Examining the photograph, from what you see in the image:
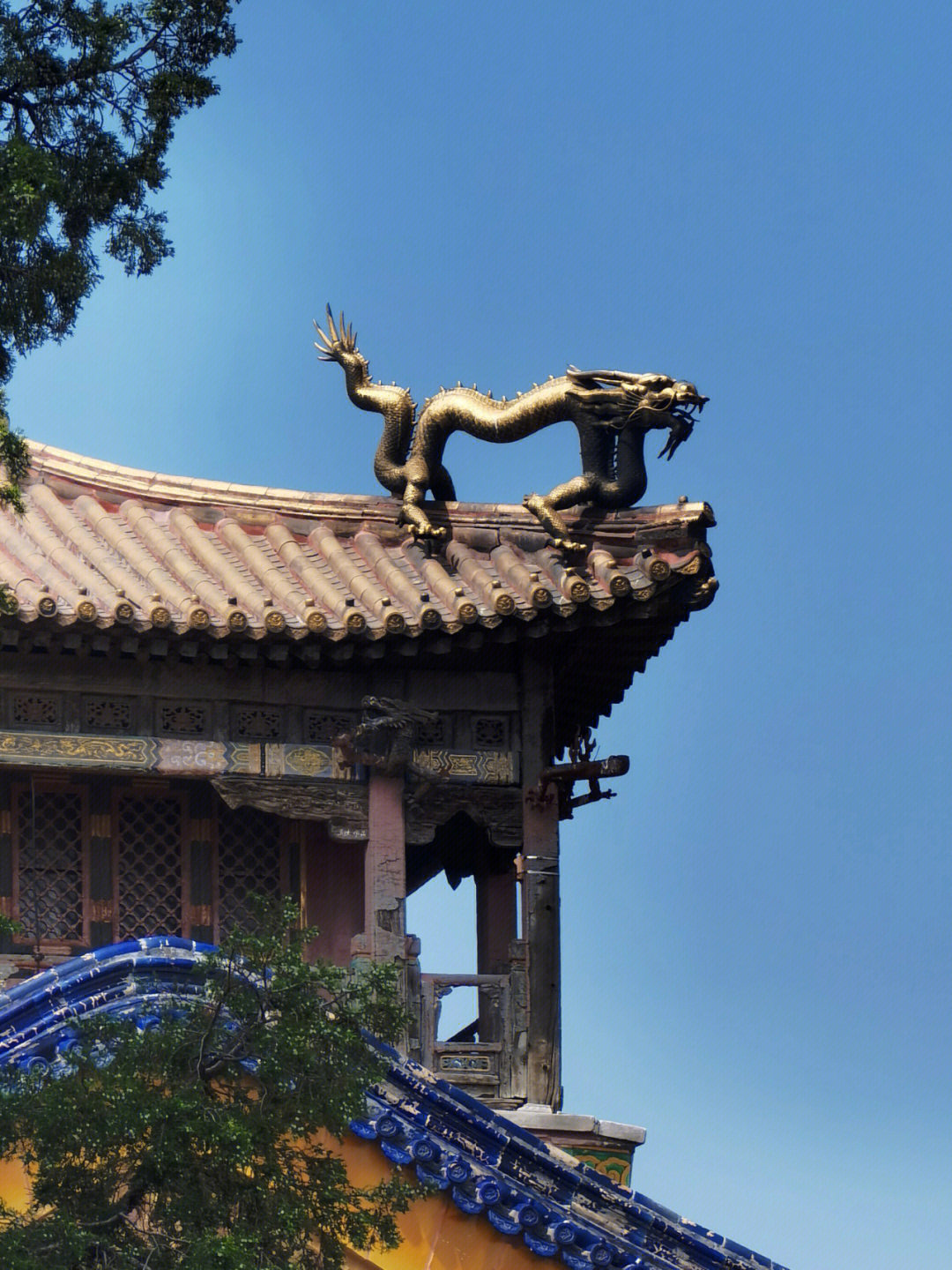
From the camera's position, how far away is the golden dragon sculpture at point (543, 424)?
18359 mm

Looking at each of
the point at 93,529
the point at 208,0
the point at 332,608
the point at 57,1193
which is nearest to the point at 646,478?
the point at 332,608

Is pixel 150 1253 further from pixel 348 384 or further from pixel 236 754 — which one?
pixel 348 384

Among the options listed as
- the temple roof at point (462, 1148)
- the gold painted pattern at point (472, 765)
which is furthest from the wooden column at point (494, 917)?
the temple roof at point (462, 1148)

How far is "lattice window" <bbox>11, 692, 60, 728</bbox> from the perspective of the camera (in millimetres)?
17266

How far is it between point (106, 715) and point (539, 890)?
10.4 ft

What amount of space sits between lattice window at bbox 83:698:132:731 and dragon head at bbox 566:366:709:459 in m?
4.01

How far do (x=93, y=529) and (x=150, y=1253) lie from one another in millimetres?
10671

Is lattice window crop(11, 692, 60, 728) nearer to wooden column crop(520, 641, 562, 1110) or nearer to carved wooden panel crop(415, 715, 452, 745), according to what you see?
carved wooden panel crop(415, 715, 452, 745)

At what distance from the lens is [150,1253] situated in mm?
8398

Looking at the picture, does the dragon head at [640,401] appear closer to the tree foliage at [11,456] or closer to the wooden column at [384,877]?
the wooden column at [384,877]

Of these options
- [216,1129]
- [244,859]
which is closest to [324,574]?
[244,859]

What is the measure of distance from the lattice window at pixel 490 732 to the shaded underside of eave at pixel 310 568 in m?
0.81

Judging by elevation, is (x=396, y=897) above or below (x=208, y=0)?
below

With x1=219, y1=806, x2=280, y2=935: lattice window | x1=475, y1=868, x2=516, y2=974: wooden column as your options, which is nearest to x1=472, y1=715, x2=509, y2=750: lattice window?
x1=475, y1=868, x2=516, y2=974: wooden column
